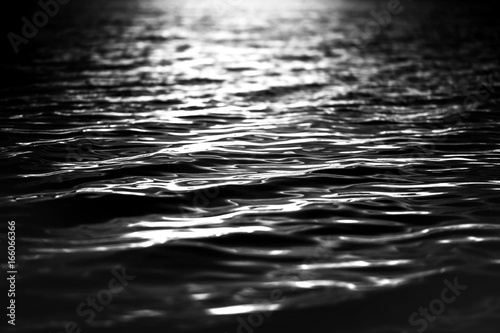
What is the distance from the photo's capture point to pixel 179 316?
528 centimetres

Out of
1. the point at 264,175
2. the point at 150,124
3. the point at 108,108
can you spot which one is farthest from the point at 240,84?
the point at 264,175

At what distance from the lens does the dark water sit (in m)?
5.50

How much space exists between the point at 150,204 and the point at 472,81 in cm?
1566

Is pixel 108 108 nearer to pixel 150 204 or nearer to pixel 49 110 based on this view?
pixel 49 110

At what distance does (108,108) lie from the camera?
15461mm

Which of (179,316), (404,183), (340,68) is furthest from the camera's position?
(340,68)

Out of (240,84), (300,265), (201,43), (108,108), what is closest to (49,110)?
(108,108)

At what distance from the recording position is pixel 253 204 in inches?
320

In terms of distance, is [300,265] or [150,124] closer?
[300,265]

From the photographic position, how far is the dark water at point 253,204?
18.0ft

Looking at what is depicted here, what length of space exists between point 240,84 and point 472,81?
289 inches

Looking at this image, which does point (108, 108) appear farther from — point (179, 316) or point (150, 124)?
point (179, 316)

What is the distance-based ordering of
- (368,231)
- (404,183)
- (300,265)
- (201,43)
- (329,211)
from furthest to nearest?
(201,43), (404,183), (329,211), (368,231), (300,265)

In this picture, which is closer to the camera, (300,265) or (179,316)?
(179,316)
